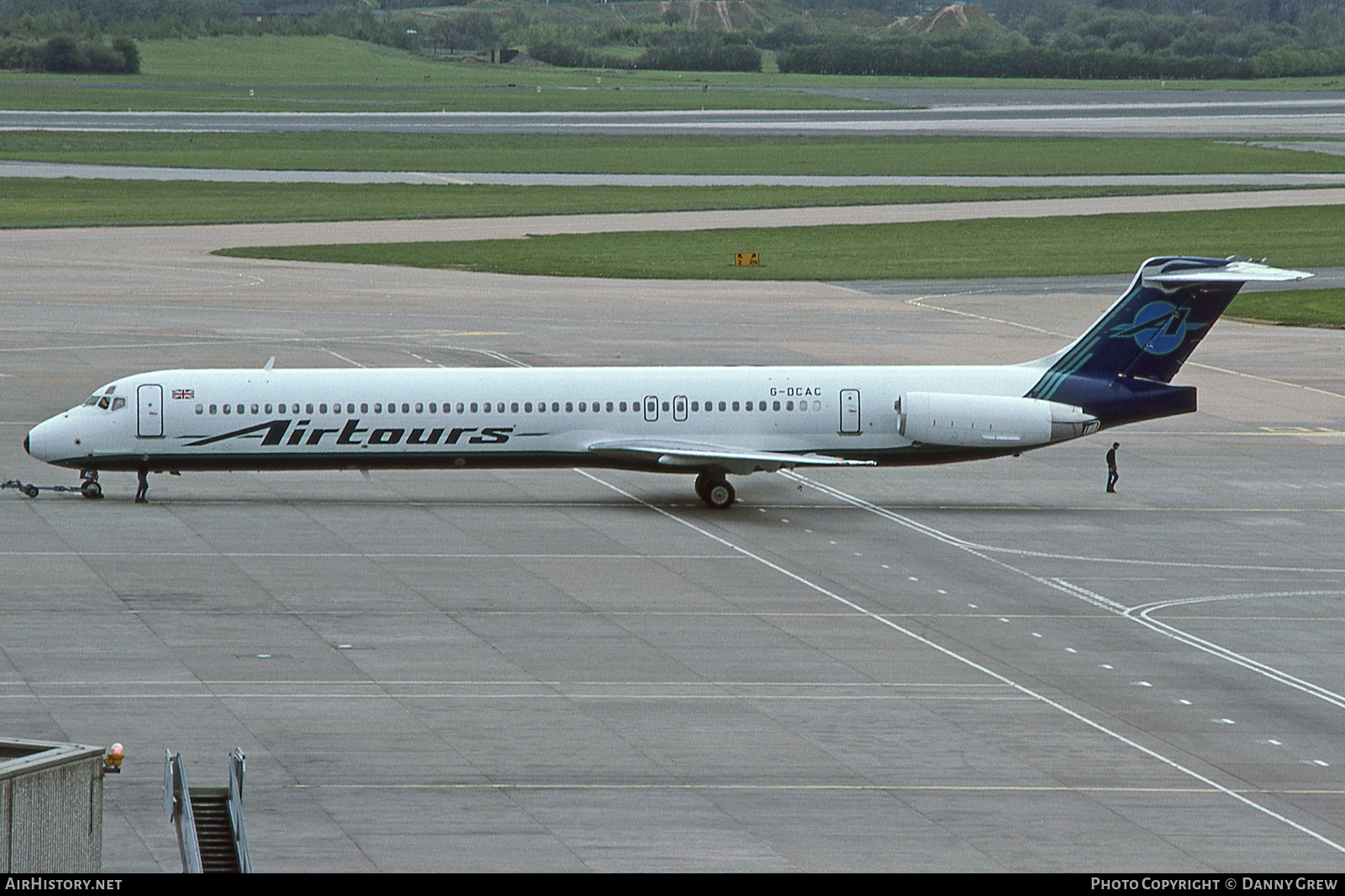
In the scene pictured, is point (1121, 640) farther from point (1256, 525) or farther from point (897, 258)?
point (897, 258)

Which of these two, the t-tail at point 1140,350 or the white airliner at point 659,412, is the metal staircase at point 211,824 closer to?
the white airliner at point 659,412

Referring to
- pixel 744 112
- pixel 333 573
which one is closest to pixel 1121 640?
pixel 333 573

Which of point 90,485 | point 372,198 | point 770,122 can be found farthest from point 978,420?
point 770,122

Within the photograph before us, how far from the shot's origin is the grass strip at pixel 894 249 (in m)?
91.2

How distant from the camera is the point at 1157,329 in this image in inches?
1780

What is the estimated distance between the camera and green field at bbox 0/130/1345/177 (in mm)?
133125

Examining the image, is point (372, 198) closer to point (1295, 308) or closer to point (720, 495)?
point (1295, 308)

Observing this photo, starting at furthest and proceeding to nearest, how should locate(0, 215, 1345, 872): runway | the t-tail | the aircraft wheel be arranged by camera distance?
the t-tail → the aircraft wheel → locate(0, 215, 1345, 872): runway

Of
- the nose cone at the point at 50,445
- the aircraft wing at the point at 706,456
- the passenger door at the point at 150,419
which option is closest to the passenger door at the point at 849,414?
the aircraft wing at the point at 706,456

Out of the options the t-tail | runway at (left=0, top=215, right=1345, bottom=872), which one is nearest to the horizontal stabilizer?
the t-tail

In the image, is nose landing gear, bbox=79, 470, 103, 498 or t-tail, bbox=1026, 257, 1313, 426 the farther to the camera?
t-tail, bbox=1026, 257, 1313, 426

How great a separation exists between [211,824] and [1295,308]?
239ft

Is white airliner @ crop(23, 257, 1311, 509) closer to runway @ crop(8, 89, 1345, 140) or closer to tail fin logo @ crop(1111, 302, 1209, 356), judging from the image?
tail fin logo @ crop(1111, 302, 1209, 356)

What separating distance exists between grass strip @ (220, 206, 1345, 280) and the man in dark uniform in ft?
150
